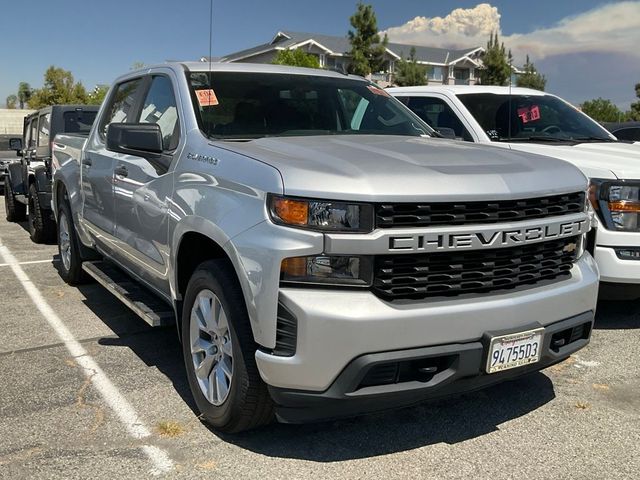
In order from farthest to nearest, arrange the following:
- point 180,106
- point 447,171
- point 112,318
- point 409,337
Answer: point 112,318 < point 180,106 < point 447,171 < point 409,337

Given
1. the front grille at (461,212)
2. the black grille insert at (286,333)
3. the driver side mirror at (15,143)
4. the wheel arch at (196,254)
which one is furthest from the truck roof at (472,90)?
the driver side mirror at (15,143)

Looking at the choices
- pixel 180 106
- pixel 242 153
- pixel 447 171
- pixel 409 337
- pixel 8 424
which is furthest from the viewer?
pixel 180 106

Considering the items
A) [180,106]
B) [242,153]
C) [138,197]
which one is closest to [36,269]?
[138,197]

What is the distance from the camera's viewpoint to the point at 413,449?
320 centimetres

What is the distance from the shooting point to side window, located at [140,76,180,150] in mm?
3902

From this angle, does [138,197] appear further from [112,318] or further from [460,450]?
[460,450]

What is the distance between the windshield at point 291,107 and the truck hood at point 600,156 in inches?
52.7

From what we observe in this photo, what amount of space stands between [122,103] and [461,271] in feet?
11.0

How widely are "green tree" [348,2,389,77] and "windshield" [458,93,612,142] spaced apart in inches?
1566

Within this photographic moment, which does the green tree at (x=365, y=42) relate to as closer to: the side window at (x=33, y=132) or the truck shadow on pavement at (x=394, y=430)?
the side window at (x=33, y=132)

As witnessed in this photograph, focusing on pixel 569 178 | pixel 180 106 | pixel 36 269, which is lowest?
pixel 36 269

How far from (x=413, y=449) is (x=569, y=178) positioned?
1558 millimetres

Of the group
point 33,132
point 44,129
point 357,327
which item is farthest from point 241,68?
point 33,132

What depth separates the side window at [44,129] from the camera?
9273 mm
